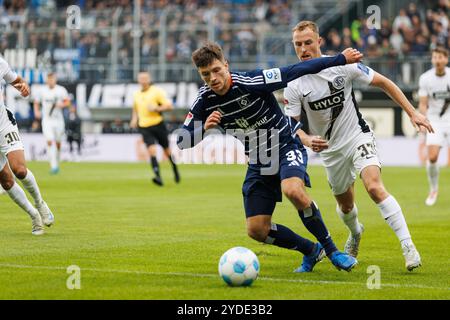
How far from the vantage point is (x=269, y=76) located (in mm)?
8789

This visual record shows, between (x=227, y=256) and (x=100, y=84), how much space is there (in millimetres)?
27737

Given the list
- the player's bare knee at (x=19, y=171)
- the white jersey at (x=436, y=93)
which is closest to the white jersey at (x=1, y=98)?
the player's bare knee at (x=19, y=171)

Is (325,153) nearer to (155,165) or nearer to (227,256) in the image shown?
(227,256)

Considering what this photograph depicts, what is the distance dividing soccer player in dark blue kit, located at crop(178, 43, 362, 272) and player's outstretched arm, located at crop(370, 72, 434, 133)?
0.65m

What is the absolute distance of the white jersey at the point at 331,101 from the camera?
9391 millimetres

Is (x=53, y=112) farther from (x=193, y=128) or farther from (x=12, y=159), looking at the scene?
(x=193, y=128)

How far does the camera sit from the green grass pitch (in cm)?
778

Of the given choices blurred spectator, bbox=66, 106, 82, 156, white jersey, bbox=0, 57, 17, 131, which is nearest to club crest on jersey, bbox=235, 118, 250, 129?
white jersey, bbox=0, 57, 17, 131

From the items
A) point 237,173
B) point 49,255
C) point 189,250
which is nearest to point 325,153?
point 189,250

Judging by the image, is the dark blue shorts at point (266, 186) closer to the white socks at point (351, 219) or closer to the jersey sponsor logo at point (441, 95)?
the white socks at point (351, 219)

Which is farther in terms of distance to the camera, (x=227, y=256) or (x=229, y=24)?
(x=229, y=24)

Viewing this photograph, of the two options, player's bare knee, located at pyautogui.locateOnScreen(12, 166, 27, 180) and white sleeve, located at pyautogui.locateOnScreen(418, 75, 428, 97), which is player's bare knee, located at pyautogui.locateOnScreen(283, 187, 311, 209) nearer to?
player's bare knee, located at pyautogui.locateOnScreen(12, 166, 27, 180)

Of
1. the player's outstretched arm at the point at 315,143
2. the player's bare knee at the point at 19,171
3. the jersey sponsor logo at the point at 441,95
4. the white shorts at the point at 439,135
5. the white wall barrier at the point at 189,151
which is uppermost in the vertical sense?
the jersey sponsor logo at the point at 441,95

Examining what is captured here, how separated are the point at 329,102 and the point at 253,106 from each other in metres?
0.95
